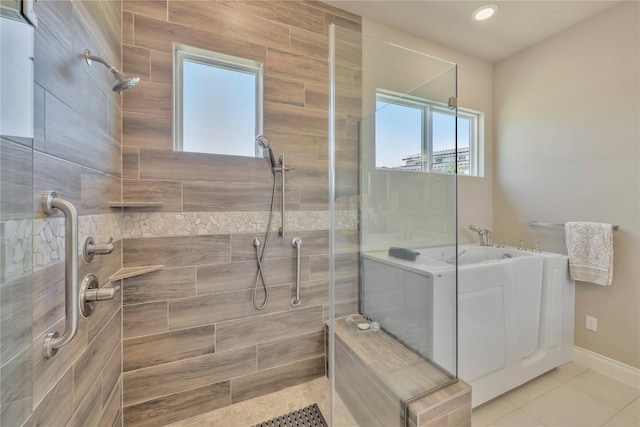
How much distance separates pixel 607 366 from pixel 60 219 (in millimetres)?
3613

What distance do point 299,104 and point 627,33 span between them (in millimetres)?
2612

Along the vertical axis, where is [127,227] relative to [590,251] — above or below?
above

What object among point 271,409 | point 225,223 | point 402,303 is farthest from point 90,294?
point 402,303

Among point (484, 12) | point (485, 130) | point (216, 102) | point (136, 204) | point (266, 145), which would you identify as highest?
point (484, 12)

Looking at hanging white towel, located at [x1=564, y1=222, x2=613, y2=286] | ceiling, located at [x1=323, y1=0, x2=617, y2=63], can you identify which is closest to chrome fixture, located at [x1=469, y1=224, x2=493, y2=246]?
hanging white towel, located at [x1=564, y1=222, x2=613, y2=286]

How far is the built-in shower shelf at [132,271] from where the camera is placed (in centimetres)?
128

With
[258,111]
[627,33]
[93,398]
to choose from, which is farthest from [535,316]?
[93,398]

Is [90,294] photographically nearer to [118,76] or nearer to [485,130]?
[118,76]

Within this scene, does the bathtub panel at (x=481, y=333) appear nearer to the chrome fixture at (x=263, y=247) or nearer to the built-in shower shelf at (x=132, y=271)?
the chrome fixture at (x=263, y=247)

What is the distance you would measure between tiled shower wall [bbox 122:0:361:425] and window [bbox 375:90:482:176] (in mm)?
253

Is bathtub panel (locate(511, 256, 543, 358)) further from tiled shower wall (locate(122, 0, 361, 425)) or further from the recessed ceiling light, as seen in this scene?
the recessed ceiling light

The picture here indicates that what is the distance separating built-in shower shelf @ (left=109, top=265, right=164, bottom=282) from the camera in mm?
1277

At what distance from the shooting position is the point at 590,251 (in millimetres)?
1993

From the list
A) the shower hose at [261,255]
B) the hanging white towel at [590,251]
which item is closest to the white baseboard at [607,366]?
the hanging white towel at [590,251]
